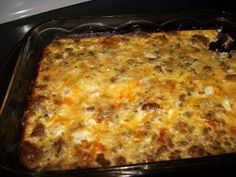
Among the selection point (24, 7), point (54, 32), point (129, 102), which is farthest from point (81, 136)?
point (24, 7)

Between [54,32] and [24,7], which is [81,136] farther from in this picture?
[24,7]

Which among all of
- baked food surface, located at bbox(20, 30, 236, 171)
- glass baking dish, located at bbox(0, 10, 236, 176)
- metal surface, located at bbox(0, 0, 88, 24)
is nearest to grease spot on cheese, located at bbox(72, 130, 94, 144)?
baked food surface, located at bbox(20, 30, 236, 171)

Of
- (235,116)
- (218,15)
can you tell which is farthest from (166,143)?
(218,15)

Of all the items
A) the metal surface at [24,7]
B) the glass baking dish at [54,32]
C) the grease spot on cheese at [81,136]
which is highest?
the metal surface at [24,7]

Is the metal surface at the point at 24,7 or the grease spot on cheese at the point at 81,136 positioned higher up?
the metal surface at the point at 24,7

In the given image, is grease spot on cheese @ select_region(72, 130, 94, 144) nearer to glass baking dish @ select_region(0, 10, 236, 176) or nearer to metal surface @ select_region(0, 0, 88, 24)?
glass baking dish @ select_region(0, 10, 236, 176)

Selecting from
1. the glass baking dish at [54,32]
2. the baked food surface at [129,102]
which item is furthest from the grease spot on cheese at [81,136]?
the glass baking dish at [54,32]

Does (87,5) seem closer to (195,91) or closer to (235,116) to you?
(195,91)

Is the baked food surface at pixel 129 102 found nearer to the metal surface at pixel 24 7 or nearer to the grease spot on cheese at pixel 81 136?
the grease spot on cheese at pixel 81 136

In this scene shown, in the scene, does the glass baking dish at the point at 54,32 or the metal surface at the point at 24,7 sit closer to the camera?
the glass baking dish at the point at 54,32
